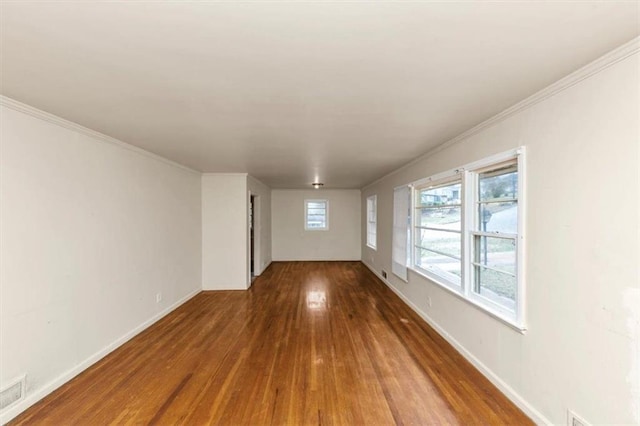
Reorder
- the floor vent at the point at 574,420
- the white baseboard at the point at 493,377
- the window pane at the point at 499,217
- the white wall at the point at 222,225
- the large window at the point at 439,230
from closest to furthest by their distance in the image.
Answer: the floor vent at the point at 574,420 < the white baseboard at the point at 493,377 < the window pane at the point at 499,217 < the large window at the point at 439,230 < the white wall at the point at 222,225

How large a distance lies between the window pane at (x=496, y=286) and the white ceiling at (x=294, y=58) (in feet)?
4.68

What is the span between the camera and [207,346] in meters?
3.17

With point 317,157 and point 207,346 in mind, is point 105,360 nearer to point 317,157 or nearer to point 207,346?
point 207,346

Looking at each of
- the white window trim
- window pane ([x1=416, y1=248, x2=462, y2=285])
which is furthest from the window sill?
window pane ([x1=416, y1=248, x2=462, y2=285])

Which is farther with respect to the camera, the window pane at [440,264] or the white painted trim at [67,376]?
the window pane at [440,264]

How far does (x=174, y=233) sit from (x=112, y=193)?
4.77 feet

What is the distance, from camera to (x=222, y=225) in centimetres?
546

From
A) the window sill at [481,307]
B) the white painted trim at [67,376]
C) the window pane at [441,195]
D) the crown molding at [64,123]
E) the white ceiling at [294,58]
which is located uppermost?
the white ceiling at [294,58]

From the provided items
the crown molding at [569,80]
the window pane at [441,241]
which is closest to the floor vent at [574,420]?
the window pane at [441,241]

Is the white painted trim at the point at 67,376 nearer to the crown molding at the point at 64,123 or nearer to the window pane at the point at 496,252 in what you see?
the crown molding at the point at 64,123

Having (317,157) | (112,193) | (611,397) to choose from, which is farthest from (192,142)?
(611,397)

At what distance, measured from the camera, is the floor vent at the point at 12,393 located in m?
1.99

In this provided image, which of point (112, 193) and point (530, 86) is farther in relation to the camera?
point (112, 193)

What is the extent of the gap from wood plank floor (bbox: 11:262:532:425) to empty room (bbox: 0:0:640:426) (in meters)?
0.02
